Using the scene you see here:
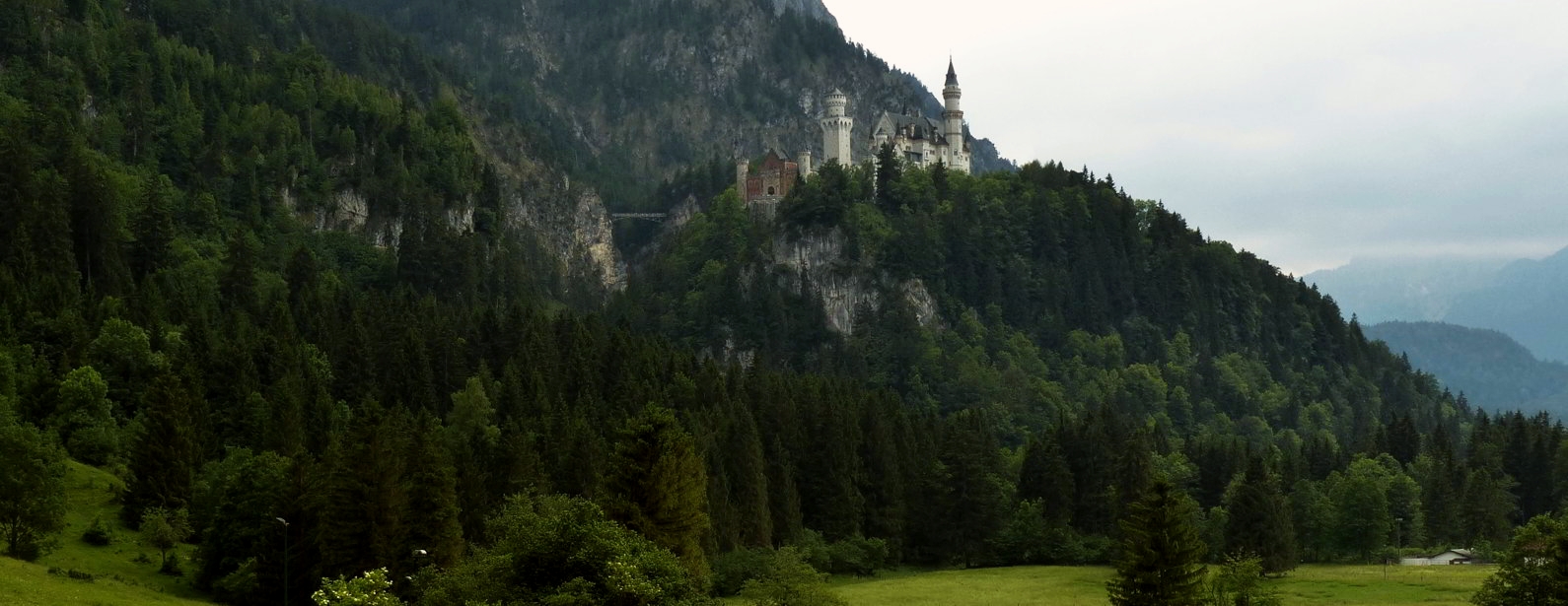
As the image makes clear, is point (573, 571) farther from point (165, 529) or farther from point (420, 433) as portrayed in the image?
point (165, 529)

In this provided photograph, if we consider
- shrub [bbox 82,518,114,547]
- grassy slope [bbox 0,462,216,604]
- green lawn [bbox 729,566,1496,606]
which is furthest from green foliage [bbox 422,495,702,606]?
green lawn [bbox 729,566,1496,606]

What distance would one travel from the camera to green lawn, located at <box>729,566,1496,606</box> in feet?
330

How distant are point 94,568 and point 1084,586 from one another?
61.0 m

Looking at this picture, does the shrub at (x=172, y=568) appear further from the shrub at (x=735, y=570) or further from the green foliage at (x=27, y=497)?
the shrub at (x=735, y=570)

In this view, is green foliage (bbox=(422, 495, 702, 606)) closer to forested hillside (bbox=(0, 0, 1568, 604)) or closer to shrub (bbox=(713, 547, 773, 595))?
forested hillside (bbox=(0, 0, 1568, 604))

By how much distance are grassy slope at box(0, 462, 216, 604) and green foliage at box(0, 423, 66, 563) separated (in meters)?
1.41

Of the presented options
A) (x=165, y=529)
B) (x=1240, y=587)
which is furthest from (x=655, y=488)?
(x=1240, y=587)

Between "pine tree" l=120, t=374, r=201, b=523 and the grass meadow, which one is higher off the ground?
"pine tree" l=120, t=374, r=201, b=523

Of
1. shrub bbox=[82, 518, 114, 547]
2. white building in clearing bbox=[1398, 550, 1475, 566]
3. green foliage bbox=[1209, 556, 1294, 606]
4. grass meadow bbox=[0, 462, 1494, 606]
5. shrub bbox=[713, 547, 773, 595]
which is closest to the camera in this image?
grass meadow bbox=[0, 462, 1494, 606]

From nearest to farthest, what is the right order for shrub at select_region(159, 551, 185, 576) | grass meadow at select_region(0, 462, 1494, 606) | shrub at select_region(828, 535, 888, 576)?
grass meadow at select_region(0, 462, 1494, 606)
shrub at select_region(159, 551, 185, 576)
shrub at select_region(828, 535, 888, 576)

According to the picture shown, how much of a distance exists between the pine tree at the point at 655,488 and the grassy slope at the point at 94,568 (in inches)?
816

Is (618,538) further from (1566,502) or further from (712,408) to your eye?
(1566,502)

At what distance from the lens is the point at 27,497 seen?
7950cm

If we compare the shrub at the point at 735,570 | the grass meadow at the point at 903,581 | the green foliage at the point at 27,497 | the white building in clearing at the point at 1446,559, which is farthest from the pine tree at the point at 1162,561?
the white building in clearing at the point at 1446,559
